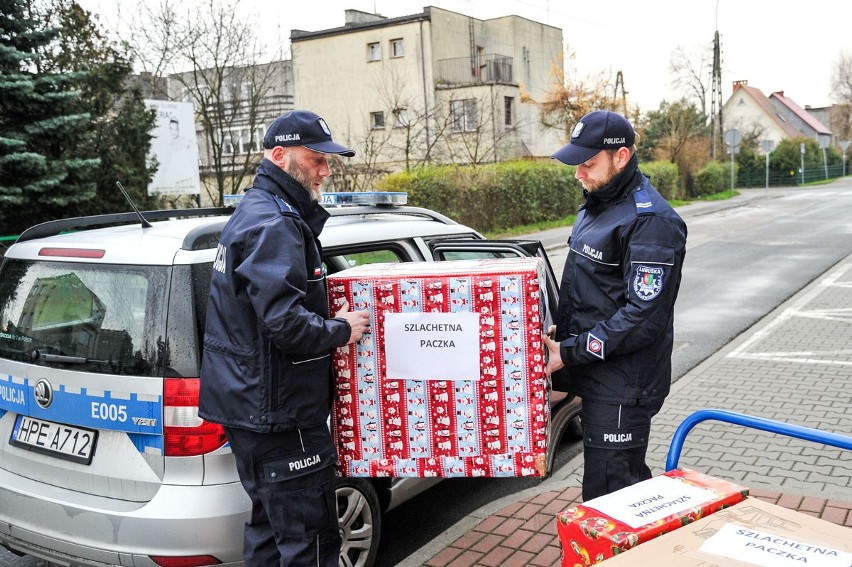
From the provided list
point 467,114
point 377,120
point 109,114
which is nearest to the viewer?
point 109,114

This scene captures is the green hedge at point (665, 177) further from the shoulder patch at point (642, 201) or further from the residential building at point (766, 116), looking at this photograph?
the residential building at point (766, 116)

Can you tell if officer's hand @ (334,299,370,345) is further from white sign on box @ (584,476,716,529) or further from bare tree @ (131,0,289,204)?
bare tree @ (131,0,289,204)

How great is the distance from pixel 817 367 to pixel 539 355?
5.92m

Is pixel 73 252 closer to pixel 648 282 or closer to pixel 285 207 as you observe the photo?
pixel 285 207

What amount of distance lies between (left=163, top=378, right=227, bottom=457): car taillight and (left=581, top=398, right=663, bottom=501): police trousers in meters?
1.49

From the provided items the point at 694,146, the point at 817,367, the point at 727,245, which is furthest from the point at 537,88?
the point at 817,367

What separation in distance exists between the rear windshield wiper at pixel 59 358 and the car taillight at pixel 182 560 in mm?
801

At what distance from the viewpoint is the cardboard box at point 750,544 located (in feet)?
6.06

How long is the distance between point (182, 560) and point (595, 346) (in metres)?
1.76

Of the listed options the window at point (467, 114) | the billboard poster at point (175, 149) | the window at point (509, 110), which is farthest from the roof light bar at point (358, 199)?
the window at point (509, 110)

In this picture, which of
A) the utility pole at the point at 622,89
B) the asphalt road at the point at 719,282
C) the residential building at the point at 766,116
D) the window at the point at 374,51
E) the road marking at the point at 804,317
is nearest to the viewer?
the asphalt road at the point at 719,282

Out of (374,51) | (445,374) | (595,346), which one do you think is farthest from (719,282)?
(374,51)

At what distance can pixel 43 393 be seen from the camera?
3.33 metres

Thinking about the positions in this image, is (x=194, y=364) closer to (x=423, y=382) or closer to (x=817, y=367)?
(x=423, y=382)
